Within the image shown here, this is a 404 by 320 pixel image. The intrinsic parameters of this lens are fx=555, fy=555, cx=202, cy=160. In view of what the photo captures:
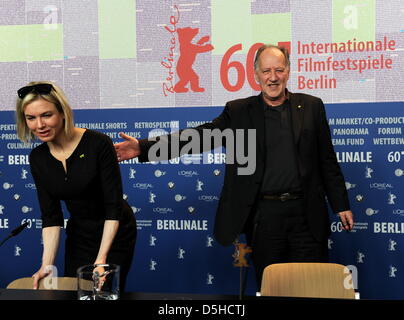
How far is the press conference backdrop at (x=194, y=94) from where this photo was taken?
11.2 ft

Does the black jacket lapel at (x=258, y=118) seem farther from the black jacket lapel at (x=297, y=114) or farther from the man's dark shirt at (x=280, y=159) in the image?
the black jacket lapel at (x=297, y=114)

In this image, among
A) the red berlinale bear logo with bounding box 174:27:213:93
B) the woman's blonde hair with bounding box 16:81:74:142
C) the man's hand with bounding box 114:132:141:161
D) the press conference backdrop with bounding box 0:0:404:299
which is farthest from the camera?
the red berlinale bear logo with bounding box 174:27:213:93

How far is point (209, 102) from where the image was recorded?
Result: 366 centimetres

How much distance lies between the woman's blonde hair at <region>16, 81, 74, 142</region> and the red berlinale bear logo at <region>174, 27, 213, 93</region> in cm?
153

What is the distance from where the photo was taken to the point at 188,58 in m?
3.67

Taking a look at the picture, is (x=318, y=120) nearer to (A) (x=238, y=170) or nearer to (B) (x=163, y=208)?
(A) (x=238, y=170)

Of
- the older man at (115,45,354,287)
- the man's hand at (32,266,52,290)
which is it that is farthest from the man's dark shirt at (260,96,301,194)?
the man's hand at (32,266,52,290)

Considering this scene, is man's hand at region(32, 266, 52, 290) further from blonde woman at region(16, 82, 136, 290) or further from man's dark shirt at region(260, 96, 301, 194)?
man's dark shirt at region(260, 96, 301, 194)

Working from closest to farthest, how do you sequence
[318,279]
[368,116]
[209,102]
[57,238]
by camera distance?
[318,279]
[57,238]
[368,116]
[209,102]

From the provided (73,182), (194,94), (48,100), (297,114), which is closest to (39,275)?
(73,182)

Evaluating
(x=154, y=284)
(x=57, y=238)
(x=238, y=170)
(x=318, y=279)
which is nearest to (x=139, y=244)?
(x=154, y=284)

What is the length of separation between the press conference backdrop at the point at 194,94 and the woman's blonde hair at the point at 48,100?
5.04ft

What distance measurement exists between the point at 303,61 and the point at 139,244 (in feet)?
5.37

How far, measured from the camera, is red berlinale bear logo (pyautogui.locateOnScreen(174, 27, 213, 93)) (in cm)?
365
